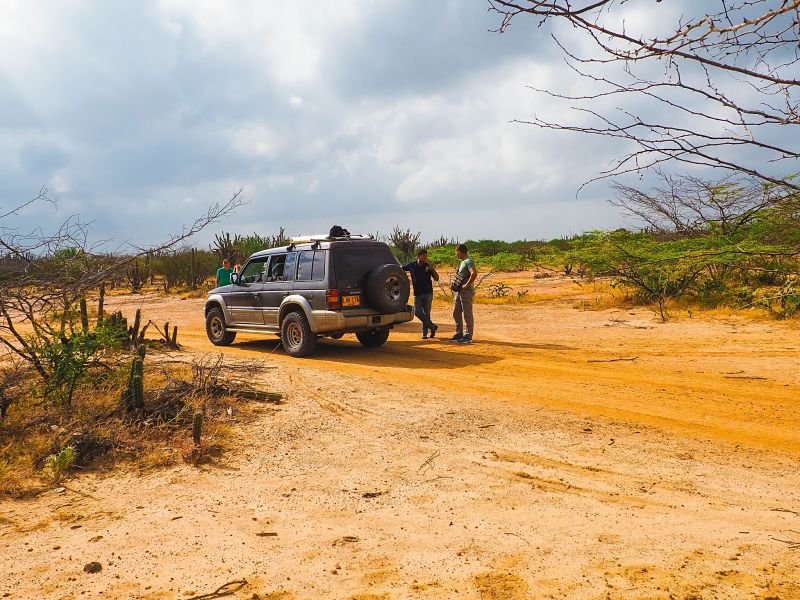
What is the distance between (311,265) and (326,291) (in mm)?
711

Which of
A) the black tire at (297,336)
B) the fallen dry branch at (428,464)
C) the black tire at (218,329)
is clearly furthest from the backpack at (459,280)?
the fallen dry branch at (428,464)

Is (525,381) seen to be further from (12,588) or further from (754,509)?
(12,588)

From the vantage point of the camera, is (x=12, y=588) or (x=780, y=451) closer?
(x=12, y=588)

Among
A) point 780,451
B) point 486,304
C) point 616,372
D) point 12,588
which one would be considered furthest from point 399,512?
point 486,304

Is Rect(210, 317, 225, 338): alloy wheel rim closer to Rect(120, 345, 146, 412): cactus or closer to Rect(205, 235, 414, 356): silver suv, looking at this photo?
Rect(205, 235, 414, 356): silver suv

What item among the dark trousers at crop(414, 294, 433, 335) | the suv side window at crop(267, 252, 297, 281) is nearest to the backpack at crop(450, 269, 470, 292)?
the dark trousers at crop(414, 294, 433, 335)

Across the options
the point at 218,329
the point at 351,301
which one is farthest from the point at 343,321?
the point at 218,329

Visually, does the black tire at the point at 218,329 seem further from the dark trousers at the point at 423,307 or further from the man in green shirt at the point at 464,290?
the man in green shirt at the point at 464,290

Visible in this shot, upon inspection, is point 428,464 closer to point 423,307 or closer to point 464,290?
point 464,290

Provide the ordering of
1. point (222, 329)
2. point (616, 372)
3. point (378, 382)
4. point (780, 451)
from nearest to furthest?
point (780, 451)
point (378, 382)
point (616, 372)
point (222, 329)

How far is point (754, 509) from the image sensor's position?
448 centimetres

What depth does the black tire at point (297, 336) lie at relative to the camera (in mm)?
11188

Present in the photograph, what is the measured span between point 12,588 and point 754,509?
191 inches

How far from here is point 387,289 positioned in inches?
440
